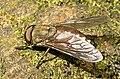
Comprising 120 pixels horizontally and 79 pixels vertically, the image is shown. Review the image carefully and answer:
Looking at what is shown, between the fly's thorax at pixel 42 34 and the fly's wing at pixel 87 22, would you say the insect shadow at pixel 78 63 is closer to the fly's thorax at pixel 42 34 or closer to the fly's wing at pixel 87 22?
the fly's thorax at pixel 42 34

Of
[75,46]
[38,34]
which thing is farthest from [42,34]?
[75,46]

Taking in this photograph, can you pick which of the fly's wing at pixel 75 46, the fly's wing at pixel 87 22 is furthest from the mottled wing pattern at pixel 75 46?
the fly's wing at pixel 87 22

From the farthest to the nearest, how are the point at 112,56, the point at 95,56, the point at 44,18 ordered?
the point at 44,18 → the point at 112,56 → the point at 95,56

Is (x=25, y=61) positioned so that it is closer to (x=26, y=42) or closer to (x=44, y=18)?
(x=26, y=42)

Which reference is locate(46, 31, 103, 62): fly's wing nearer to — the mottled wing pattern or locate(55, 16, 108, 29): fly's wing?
the mottled wing pattern

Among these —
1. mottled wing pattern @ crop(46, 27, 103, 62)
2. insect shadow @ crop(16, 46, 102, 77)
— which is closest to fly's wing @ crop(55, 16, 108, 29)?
mottled wing pattern @ crop(46, 27, 103, 62)

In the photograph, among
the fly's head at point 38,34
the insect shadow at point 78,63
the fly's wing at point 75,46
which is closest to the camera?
the fly's wing at point 75,46

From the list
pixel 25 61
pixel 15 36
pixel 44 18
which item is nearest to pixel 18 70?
pixel 25 61
